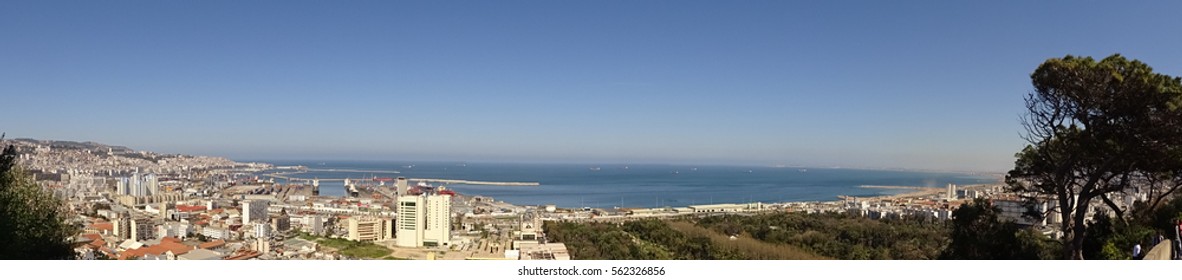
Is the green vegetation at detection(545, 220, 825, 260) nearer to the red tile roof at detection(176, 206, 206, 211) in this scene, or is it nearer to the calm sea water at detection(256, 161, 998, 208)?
the calm sea water at detection(256, 161, 998, 208)

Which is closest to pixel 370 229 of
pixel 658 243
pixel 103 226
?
pixel 103 226

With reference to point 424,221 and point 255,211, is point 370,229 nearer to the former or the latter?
point 424,221

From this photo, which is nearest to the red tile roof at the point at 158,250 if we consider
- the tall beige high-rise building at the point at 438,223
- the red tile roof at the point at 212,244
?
the red tile roof at the point at 212,244

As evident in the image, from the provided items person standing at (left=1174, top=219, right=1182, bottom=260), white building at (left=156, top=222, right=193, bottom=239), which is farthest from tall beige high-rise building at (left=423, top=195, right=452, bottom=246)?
person standing at (left=1174, top=219, right=1182, bottom=260)

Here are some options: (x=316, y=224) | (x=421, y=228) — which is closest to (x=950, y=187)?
(x=421, y=228)

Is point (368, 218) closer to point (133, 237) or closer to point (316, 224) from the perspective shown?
point (316, 224)

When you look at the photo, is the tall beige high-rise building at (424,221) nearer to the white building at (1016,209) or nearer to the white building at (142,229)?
the white building at (142,229)
